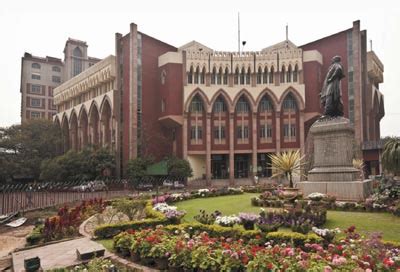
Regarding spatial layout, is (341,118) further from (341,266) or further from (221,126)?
(221,126)

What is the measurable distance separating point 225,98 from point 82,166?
2011 cm

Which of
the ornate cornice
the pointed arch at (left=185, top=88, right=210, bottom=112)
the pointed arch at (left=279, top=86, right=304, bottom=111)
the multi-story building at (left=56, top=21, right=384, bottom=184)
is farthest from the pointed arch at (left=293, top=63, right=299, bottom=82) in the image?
the ornate cornice

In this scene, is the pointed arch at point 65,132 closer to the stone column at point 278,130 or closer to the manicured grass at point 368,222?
the stone column at point 278,130

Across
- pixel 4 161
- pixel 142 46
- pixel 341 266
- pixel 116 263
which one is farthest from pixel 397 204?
pixel 4 161

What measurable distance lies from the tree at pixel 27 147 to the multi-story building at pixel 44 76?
857 inches

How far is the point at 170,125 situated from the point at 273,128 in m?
14.0

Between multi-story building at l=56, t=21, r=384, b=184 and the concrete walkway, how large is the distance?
3063 cm

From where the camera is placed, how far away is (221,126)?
145ft

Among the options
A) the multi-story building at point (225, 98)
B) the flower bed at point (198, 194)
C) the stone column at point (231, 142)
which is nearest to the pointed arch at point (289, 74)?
the multi-story building at point (225, 98)

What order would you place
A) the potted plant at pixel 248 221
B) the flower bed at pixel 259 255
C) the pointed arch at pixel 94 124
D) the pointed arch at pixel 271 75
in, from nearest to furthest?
the flower bed at pixel 259 255 < the potted plant at pixel 248 221 < the pointed arch at pixel 271 75 < the pointed arch at pixel 94 124

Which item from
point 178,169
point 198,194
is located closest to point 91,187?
point 178,169

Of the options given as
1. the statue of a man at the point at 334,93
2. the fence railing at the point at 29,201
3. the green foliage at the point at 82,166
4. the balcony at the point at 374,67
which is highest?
the balcony at the point at 374,67

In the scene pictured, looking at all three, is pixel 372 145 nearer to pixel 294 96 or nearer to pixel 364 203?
pixel 294 96

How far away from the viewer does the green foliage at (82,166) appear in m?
36.8
